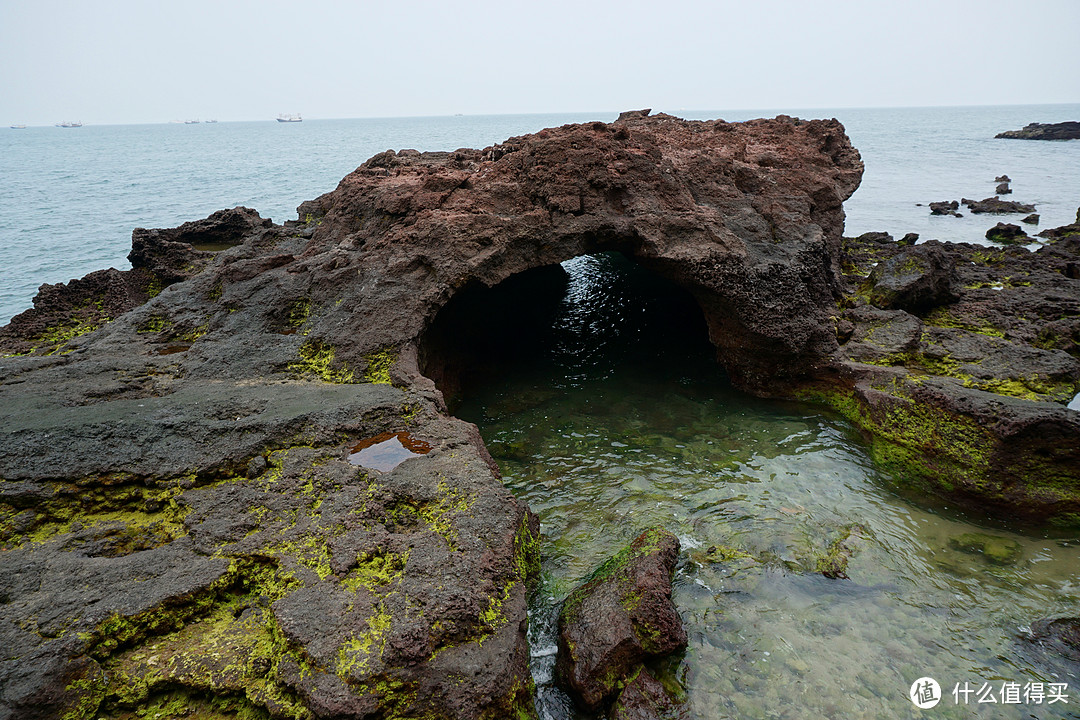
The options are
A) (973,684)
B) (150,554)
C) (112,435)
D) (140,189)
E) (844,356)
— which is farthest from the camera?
(140,189)

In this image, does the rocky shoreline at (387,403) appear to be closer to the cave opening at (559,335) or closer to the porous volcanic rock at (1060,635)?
A: the cave opening at (559,335)

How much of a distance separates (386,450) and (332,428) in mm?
604

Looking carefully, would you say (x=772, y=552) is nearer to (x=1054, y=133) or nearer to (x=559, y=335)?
(x=559, y=335)

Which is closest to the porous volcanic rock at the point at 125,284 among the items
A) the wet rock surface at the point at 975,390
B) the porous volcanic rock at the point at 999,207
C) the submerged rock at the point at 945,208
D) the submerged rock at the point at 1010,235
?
the wet rock surface at the point at 975,390

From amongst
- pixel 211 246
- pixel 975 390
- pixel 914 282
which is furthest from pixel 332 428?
pixel 914 282

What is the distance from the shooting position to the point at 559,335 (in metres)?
13.2

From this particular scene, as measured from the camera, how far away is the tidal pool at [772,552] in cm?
501

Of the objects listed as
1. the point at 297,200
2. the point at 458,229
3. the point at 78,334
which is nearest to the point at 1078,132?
the point at 297,200

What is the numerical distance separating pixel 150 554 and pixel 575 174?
7363 millimetres

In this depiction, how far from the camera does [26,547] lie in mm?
4633

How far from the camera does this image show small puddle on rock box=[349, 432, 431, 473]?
582 cm

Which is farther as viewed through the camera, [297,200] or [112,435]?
[297,200]

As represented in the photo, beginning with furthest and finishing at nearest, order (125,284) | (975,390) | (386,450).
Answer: (125,284), (975,390), (386,450)

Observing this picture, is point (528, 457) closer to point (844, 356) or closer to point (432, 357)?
point (432, 357)
